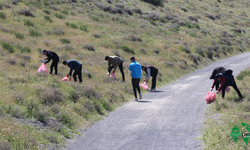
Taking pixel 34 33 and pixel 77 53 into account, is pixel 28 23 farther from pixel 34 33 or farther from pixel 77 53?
pixel 77 53

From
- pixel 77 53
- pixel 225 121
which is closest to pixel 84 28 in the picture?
pixel 77 53

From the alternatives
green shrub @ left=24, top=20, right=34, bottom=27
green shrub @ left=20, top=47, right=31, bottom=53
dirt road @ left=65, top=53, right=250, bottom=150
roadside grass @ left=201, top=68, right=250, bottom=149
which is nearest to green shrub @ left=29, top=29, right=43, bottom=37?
green shrub @ left=24, top=20, right=34, bottom=27

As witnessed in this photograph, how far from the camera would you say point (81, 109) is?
35.1ft

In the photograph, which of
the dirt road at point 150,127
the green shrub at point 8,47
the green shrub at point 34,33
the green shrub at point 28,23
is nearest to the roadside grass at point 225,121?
the dirt road at point 150,127

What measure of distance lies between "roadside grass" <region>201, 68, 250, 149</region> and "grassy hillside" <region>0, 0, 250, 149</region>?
13.0 ft

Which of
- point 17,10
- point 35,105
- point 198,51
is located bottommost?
point 198,51

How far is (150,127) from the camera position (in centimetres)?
927

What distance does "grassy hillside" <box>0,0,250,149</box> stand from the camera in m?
8.62

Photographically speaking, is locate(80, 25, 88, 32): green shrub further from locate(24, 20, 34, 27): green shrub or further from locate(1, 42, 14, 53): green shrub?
locate(1, 42, 14, 53): green shrub

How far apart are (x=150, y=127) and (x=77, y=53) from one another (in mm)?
13141

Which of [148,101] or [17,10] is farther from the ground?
[17,10]

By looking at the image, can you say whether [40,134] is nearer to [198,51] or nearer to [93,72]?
[93,72]

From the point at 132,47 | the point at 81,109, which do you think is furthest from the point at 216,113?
the point at 132,47

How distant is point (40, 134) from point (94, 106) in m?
4.13
